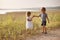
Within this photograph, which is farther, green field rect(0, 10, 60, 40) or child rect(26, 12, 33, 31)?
child rect(26, 12, 33, 31)

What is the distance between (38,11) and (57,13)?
0.15 meters

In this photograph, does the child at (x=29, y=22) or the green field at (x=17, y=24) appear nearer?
the green field at (x=17, y=24)

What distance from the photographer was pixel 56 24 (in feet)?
4.47

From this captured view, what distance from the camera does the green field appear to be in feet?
4.08

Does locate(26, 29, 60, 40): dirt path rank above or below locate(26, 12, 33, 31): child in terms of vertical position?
below

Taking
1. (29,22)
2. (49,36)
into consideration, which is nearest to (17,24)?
(29,22)

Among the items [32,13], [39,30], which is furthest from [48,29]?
[32,13]

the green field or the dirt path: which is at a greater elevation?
the green field

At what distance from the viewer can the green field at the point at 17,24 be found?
1.24m

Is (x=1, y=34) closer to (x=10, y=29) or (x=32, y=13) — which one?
(x=10, y=29)

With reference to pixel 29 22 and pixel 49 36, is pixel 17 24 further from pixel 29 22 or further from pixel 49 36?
pixel 49 36

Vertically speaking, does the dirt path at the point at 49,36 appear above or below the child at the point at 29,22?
below

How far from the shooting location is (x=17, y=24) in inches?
53.2

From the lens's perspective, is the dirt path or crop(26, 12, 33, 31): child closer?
the dirt path
